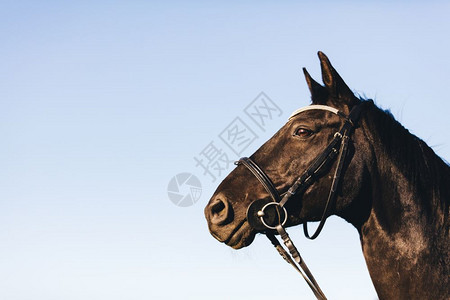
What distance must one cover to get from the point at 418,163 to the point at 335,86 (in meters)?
1.15

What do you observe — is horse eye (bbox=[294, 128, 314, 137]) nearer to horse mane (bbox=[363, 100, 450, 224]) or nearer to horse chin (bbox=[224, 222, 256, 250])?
horse mane (bbox=[363, 100, 450, 224])

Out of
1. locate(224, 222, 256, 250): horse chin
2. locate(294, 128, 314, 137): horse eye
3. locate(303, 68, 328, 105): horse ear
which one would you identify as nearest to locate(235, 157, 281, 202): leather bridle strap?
locate(224, 222, 256, 250): horse chin

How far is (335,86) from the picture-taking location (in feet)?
18.8

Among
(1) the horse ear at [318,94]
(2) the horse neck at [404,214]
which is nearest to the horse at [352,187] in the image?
(2) the horse neck at [404,214]

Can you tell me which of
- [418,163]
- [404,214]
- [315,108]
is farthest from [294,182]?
[418,163]

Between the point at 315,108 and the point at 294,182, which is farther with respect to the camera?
the point at 315,108

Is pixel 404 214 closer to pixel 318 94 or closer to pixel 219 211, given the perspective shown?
pixel 318 94

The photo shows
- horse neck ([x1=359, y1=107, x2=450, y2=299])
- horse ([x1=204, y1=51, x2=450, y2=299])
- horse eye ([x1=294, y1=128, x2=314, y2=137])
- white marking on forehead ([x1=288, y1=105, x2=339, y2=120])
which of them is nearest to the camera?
horse neck ([x1=359, y1=107, x2=450, y2=299])

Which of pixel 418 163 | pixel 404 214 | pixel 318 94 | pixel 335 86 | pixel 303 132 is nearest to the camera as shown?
pixel 404 214

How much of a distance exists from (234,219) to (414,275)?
1734 mm

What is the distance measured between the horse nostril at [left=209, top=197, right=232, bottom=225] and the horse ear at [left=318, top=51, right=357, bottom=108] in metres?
1.63

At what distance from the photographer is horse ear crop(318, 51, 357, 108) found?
565 centimetres

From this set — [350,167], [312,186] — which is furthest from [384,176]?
[312,186]

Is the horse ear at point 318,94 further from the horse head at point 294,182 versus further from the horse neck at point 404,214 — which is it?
the horse neck at point 404,214
